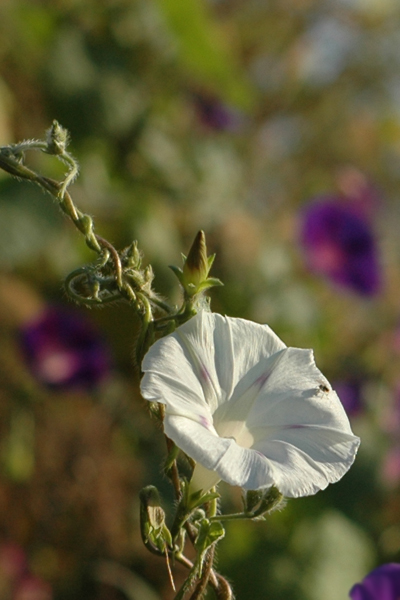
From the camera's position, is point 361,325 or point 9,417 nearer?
point 9,417

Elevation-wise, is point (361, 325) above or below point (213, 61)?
below

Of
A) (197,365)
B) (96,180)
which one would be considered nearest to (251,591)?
(197,365)

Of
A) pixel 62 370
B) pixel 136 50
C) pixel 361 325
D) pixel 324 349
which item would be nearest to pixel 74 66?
pixel 136 50

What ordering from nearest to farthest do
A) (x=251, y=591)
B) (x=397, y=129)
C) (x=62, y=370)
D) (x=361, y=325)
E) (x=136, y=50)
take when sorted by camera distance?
(x=251, y=591) → (x=62, y=370) → (x=136, y=50) → (x=361, y=325) → (x=397, y=129)

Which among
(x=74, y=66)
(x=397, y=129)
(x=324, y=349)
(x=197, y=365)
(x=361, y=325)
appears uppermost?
(x=197, y=365)

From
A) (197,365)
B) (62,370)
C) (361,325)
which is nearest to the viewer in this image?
(197,365)

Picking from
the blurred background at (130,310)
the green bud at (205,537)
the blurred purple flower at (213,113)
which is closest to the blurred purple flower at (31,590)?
the blurred background at (130,310)

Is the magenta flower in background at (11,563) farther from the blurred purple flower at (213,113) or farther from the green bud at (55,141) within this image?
the blurred purple flower at (213,113)

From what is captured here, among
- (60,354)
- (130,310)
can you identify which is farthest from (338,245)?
(60,354)

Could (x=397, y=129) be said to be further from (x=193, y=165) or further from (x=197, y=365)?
(x=197, y=365)

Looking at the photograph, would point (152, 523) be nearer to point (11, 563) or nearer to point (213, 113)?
point (11, 563)
